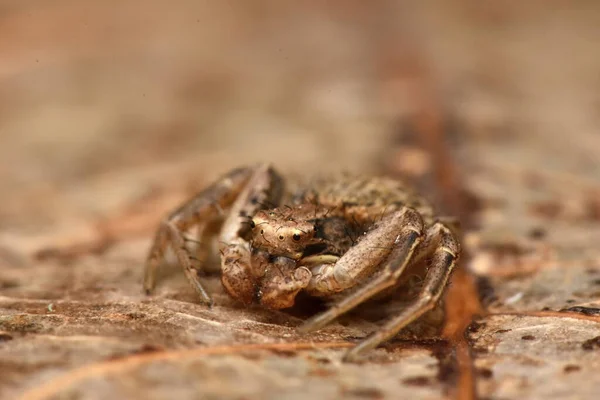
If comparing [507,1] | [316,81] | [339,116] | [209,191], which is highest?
[507,1]

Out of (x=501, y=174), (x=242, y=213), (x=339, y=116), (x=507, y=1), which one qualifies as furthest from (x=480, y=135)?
(x=507, y=1)

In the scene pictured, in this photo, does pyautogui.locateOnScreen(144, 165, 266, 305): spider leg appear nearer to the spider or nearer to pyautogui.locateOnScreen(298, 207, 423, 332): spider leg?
the spider

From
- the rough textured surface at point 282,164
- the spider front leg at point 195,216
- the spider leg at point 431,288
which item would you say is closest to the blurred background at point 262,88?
the rough textured surface at point 282,164

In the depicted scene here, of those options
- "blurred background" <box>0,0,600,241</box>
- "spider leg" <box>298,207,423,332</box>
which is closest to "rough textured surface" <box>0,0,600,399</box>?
"blurred background" <box>0,0,600,241</box>

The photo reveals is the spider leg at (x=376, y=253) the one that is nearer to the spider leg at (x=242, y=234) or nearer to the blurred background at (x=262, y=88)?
the spider leg at (x=242, y=234)

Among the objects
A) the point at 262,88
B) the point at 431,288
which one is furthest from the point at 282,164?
the point at 431,288

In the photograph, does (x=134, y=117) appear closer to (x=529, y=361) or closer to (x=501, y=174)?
(x=501, y=174)
